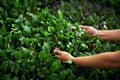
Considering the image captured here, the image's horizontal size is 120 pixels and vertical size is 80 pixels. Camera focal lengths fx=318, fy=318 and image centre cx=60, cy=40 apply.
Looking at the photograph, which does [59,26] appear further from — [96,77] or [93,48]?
[96,77]

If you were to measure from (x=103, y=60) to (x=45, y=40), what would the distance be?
93 cm

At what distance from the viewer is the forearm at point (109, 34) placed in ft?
13.1

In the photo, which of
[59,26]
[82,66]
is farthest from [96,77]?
[59,26]

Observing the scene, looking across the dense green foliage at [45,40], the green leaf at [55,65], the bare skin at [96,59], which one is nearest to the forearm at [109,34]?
the dense green foliage at [45,40]

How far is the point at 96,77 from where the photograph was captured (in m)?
3.76

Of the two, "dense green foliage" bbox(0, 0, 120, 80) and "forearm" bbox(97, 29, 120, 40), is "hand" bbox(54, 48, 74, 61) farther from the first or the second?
"forearm" bbox(97, 29, 120, 40)

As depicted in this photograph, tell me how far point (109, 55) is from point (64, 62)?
58 cm

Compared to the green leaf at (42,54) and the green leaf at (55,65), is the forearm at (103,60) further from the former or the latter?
the green leaf at (42,54)

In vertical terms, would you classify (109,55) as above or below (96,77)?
above

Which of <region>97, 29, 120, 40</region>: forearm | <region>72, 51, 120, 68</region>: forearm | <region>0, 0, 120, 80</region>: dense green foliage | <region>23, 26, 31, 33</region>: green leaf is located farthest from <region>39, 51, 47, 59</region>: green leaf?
<region>97, 29, 120, 40</region>: forearm

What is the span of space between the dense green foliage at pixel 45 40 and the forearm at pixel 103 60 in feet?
0.77

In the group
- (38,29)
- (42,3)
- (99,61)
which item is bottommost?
(99,61)

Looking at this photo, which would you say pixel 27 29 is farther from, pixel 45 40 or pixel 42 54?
pixel 42 54

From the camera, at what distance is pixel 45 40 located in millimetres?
4043
